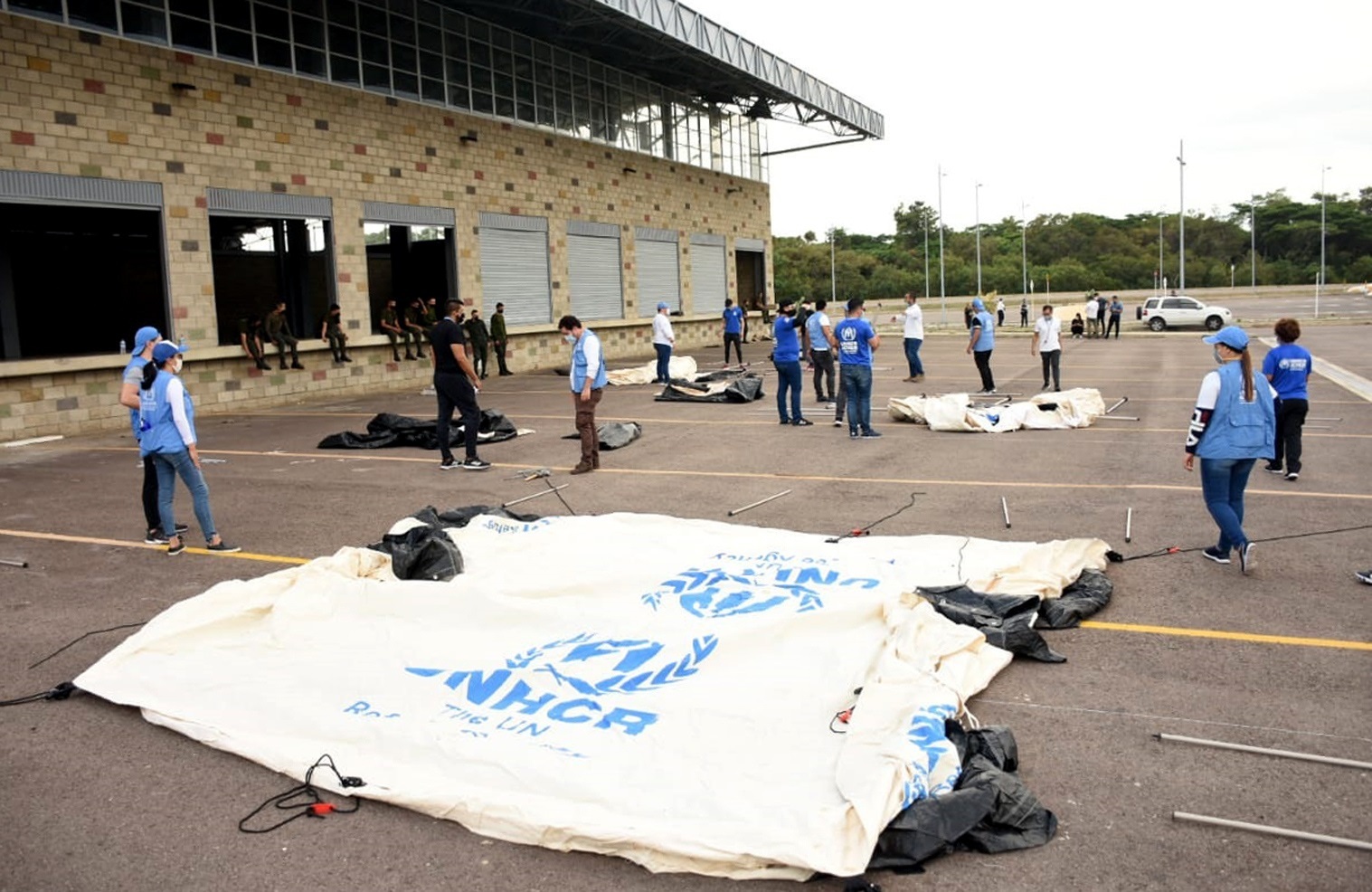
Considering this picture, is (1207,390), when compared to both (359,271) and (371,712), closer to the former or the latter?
(371,712)

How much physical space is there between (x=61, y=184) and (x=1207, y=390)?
17.9 m

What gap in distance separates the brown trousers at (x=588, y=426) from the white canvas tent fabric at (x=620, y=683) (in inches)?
191

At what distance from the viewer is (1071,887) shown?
3736 millimetres

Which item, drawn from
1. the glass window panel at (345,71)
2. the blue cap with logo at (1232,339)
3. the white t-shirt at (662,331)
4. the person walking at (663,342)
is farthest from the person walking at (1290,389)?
the glass window panel at (345,71)

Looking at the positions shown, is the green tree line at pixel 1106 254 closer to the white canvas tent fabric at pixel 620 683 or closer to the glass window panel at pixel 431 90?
the glass window panel at pixel 431 90

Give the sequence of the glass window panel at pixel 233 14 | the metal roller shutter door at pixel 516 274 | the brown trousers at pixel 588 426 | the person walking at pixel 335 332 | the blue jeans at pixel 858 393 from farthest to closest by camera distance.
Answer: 1. the metal roller shutter door at pixel 516 274
2. the person walking at pixel 335 332
3. the glass window panel at pixel 233 14
4. the blue jeans at pixel 858 393
5. the brown trousers at pixel 588 426

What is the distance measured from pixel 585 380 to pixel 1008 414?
275 inches

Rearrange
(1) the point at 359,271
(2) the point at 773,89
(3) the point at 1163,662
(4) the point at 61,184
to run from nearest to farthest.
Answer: (3) the point at 1163,662, (4) the point at 61,184, (1) the point at 359,271, (2) the point at 773,89

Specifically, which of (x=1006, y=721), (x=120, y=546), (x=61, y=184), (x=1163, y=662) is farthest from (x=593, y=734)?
(x=61, y=184)

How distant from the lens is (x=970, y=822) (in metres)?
4.04

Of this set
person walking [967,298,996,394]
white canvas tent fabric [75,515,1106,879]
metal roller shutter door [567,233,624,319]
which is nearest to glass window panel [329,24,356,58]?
metal roller shutter door [567,233,624,319]

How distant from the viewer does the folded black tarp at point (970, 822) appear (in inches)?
154

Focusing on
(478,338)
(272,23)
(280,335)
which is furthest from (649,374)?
(272,23)

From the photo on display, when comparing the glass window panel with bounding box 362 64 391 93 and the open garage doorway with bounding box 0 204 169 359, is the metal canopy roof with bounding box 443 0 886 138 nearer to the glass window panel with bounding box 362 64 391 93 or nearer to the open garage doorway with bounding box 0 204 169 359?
the glass window panel with bounding box 362 64 391 93
